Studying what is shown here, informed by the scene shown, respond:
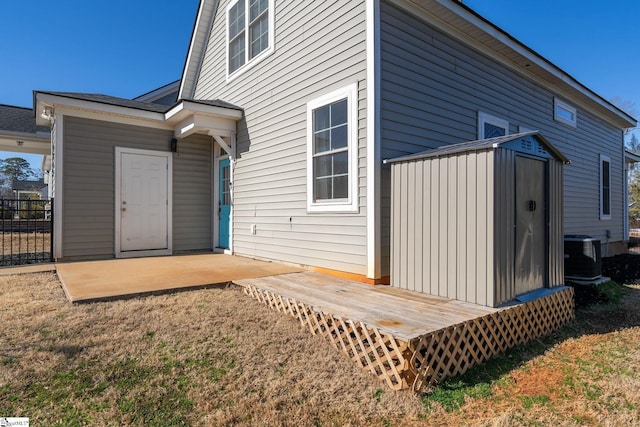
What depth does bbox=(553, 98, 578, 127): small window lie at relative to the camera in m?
8.20

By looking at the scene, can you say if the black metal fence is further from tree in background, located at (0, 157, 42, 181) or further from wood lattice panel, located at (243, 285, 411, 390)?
tree in background, located at (0, 157, 42, 181)

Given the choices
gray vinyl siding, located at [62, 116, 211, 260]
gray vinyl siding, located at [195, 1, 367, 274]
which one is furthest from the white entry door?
gray vinyl siding, located at [195, 1, 367, 274]

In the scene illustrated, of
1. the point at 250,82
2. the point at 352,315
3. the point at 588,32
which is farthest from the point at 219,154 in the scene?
the point at 588,32

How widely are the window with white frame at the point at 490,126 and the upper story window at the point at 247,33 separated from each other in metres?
3.92

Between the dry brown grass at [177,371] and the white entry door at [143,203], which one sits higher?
the white entry door at [143,203]

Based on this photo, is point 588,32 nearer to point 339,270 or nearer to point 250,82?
point 250,82

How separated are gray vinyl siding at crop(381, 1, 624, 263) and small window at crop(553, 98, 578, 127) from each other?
0.15 meters

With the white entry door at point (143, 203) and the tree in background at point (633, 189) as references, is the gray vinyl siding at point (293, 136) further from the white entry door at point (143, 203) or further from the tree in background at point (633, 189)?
the tree in background at point (633, 189)

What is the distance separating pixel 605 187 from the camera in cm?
1011

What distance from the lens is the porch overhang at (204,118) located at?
6520 millimetres

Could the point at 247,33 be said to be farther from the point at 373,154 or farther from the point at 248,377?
the point at 248,377

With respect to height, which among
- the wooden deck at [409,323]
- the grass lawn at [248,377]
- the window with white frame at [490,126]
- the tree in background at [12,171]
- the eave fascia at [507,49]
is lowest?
the grass lawn at [248,377]

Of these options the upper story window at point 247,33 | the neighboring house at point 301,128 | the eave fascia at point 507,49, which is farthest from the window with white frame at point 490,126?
the upper story window at point 247,33

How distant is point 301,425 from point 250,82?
246 inches
